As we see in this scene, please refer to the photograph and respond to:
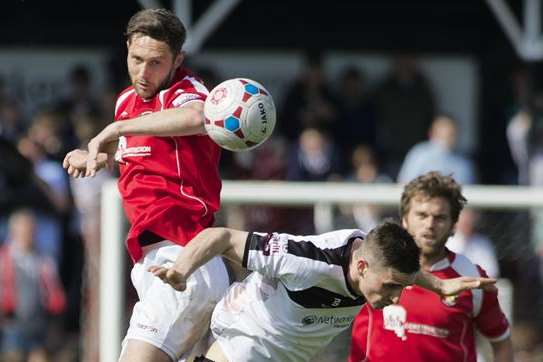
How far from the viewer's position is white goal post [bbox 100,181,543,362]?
9.35m

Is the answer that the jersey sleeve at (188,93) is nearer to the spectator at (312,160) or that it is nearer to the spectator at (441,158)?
the spectator at (441,158)

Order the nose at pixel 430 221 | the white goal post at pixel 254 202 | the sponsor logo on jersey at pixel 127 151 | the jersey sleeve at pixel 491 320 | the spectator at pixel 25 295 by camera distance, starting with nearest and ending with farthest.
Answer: the sponsor logo on jersey at pixel 127 151
the nose at pixel 430 221
the jersey sleeve at pixel 491 320
the white goal post at pixel 254 202
the spectator at pixel 25 295

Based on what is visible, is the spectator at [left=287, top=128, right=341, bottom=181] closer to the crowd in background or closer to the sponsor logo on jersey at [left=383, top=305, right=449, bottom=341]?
the crowd in background

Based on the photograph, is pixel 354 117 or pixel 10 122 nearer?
pixel 10 122

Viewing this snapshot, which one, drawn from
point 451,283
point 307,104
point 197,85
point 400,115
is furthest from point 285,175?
point 451,283

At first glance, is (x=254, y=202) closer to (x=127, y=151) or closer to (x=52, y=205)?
(x=52, y=205)

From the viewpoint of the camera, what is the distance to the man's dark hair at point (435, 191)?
23.1 ft

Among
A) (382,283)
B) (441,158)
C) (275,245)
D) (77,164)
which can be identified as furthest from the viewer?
(441,158)

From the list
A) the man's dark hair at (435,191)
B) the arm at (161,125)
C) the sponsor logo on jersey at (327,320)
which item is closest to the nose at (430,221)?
the man's dark hair at (435,191)

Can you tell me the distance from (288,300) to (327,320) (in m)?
0.23

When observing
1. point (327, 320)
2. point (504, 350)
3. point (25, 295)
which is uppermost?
point (327, 320)

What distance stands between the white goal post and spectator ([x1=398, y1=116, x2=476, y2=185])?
5.80 feet

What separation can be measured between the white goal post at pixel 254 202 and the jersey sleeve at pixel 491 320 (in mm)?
2288

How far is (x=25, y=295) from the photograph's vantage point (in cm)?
1159
